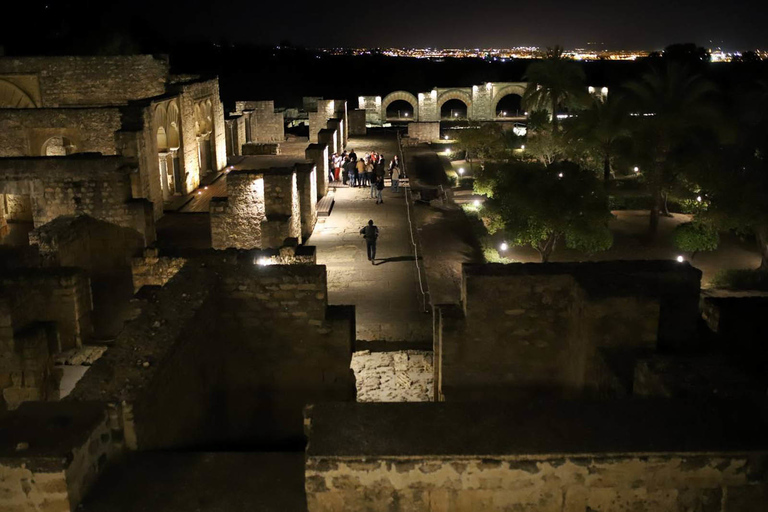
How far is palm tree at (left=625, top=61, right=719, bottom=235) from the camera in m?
21.4

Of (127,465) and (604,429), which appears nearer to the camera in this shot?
(604,429)

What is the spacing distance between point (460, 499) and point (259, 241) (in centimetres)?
1190

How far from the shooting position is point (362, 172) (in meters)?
23.1

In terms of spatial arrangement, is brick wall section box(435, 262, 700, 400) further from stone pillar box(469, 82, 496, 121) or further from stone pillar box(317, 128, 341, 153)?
stone pillar box(469, 82, 496, 121)

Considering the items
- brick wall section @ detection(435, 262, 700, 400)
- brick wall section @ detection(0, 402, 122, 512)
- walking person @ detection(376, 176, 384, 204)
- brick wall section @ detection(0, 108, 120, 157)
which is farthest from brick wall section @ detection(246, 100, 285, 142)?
brick wall section @ detection(0, 402, 122, 512)

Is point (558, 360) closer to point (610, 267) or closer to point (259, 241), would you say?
point (610, 267)

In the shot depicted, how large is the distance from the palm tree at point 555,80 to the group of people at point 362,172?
37.9ft

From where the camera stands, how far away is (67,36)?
43.9m

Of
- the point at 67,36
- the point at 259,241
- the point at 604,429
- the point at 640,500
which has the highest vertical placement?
the point at 67,36

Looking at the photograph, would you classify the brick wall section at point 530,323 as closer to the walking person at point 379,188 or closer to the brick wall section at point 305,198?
the brick wall section at point 305,198

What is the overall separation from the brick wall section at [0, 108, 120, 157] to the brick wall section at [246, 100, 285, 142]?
12410mm

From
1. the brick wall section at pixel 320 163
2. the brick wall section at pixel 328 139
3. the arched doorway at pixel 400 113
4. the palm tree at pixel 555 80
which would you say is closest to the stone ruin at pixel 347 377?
the brick wall section at pixel 320 163

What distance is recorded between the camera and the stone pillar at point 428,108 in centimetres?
4678

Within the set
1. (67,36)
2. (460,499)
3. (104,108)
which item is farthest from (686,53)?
(460,499)
